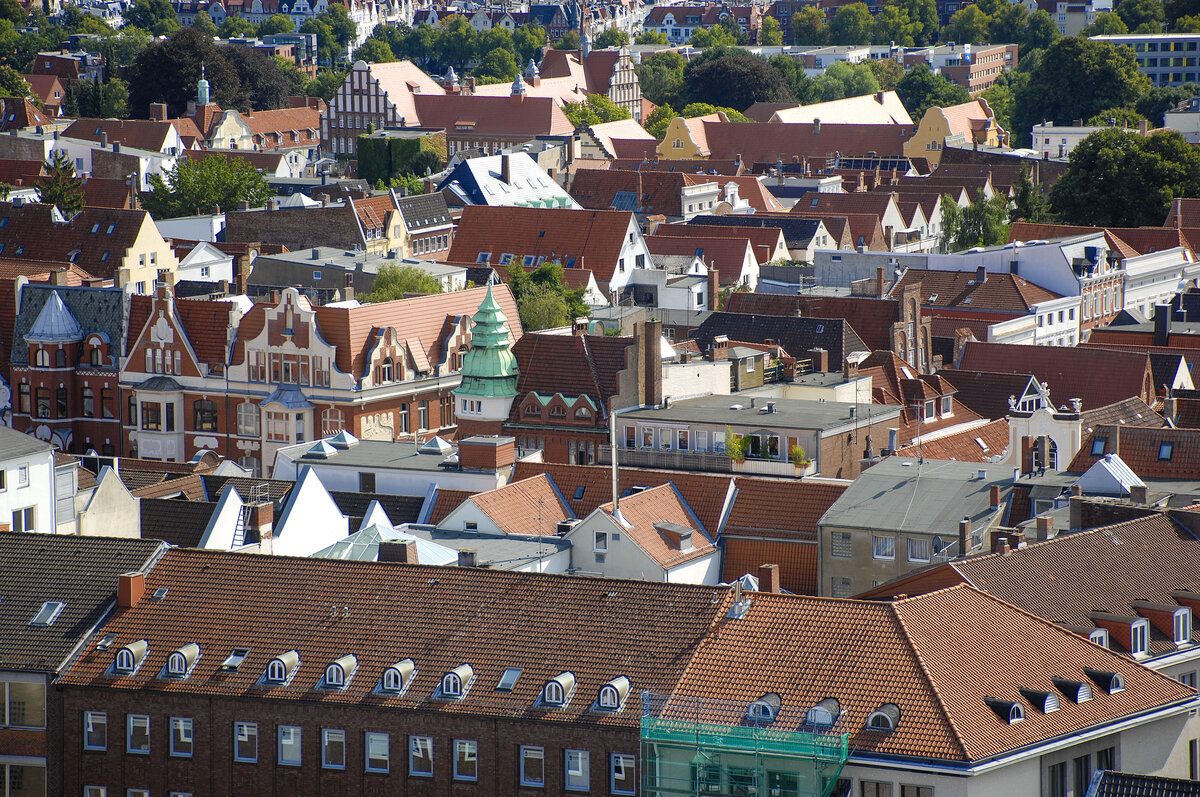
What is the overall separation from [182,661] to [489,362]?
36.5 meters

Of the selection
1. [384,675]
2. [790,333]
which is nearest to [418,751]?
[384,675]

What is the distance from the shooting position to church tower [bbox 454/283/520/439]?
87.4 meters

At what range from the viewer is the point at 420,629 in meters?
52.3

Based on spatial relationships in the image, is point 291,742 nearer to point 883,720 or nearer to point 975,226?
point 883,720

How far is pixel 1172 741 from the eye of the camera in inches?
2023

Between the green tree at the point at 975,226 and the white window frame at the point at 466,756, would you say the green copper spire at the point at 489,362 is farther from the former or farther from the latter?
the green tree at the point at 975,226

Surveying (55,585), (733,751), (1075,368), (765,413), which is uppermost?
(765,413)

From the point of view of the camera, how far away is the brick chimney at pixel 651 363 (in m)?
85.1

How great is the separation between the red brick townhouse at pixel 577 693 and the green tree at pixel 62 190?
86091mm

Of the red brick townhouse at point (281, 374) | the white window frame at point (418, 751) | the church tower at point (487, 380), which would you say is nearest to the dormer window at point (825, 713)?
the white window frame at point (418, 751)

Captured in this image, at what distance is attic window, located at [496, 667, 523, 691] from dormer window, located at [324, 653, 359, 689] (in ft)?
11.3

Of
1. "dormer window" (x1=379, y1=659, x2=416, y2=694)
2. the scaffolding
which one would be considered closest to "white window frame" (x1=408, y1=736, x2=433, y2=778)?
"dormer window" (x1=379, y1=659, x2=416, y2=694)

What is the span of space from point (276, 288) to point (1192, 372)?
42308mm

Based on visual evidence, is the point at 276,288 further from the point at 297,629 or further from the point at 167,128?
the point at 167,128
